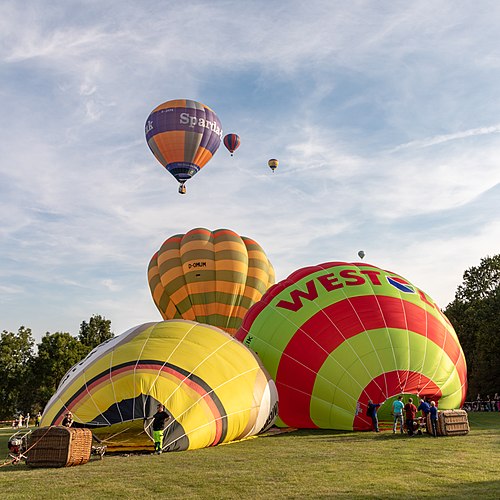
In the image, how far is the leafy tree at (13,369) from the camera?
48562 millimetres

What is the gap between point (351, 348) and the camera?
539 inches

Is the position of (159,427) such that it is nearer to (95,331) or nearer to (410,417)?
(410,417)

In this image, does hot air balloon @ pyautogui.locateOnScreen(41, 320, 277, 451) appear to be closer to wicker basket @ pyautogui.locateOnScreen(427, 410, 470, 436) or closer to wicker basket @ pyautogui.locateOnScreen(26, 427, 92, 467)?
wicker basket @ pyautogui.locateOnScreen(26, 427, 92, 467)

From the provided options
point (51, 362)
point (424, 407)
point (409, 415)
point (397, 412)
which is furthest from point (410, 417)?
point (51, 362)

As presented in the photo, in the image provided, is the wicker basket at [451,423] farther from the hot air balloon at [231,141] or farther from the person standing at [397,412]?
the hot air balloon at [231,141]

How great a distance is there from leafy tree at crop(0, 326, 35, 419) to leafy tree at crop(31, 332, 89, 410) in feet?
3.58

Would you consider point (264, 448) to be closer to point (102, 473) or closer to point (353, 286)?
point (102, 473)

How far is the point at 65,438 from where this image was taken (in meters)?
8.90

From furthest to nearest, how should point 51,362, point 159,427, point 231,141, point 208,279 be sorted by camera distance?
point 51,362 → point 231,141 → point 208,279 → point 159,427

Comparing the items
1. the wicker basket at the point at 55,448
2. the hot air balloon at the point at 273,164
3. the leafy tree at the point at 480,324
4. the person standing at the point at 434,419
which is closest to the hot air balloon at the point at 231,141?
the hot air balloon at the point at 273,164

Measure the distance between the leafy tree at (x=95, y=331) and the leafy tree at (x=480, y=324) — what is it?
35543 mm

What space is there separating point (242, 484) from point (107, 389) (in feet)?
15.3

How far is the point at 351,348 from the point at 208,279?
15.5m

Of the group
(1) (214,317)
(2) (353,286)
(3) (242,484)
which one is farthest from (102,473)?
(1) (214,317)
